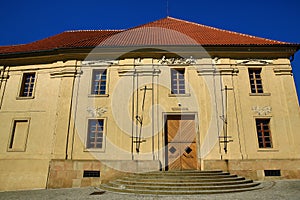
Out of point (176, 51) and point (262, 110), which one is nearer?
point (262, 110)

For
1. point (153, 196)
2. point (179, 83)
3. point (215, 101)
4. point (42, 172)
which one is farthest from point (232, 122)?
point (42, 172)

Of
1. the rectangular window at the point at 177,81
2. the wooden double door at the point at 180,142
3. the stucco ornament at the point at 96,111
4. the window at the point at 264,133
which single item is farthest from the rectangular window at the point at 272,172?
the stucco ornament at the point at 96,111

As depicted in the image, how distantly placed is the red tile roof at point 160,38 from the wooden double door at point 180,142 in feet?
14.1

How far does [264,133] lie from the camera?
10922mm

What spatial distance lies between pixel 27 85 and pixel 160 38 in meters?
8.20

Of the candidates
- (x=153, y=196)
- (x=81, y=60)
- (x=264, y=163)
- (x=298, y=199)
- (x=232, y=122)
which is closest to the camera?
(x=298, y=199)

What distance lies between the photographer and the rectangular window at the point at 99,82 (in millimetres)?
12139

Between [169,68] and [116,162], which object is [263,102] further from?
[116,162]

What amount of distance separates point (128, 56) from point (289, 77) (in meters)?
8.57

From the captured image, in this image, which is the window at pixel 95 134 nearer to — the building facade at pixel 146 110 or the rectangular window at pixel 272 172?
the building facade at pixel 146 110

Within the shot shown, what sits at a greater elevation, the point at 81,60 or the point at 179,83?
the point at 81,60

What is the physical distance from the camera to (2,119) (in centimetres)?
1190

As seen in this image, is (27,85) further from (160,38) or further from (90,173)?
(160,38)

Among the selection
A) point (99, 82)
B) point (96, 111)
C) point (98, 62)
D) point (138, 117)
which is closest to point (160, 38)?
point (98, 62)
